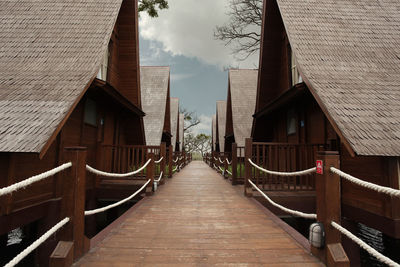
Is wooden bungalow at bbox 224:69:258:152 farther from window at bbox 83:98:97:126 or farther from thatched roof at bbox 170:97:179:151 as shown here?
window at bbox 83:98:97:126

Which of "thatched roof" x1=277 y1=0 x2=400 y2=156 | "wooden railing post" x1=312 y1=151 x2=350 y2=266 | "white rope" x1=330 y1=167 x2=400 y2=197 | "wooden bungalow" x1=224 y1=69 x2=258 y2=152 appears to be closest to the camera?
"white rope" x1=330 y1=167 x2=400 y2=197

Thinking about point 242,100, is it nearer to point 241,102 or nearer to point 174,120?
point 241,102

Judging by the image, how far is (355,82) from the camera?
190 inches

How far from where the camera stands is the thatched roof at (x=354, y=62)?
153 inches

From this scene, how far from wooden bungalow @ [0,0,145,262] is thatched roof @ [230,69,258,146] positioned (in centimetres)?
665

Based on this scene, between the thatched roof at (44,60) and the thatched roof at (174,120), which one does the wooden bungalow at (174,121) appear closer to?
the thatched roof at (174,120)

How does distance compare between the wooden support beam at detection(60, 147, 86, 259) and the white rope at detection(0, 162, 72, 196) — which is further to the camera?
the wooden support beam at detection(60, 147, 86, 259)

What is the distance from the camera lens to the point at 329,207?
2.26m

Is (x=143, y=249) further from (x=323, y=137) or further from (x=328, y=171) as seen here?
(x=323, y=137)

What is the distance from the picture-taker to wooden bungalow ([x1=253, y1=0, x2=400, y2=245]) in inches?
150

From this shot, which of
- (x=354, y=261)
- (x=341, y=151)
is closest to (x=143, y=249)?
(x=354, y=261)

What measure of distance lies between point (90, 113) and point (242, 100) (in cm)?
988

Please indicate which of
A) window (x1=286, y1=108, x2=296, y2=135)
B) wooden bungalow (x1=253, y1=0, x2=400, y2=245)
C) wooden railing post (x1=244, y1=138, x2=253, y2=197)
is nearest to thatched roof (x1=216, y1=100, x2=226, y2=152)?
wooden bungalow (x1=253, y1=0, x2=400, y2=245)

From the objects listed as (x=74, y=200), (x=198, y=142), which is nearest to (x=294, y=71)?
(x=74, y=200)
